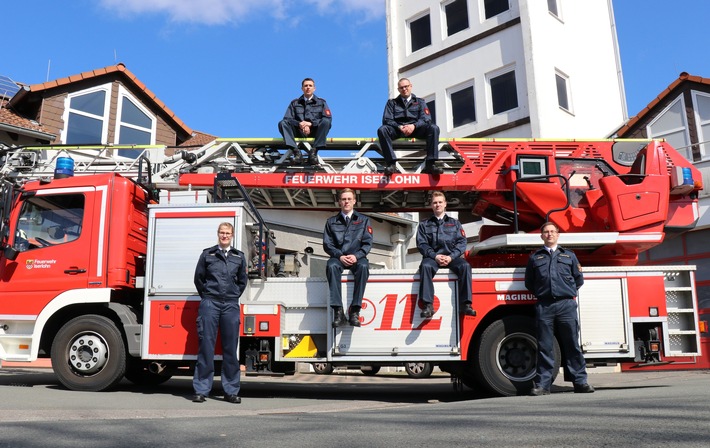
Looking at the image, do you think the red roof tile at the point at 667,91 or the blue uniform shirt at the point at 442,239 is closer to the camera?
the blue uniform shirt at the point at 442,239

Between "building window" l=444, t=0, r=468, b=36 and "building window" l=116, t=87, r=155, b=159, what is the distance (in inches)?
400

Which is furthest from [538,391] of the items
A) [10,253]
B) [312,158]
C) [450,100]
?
[450,100]

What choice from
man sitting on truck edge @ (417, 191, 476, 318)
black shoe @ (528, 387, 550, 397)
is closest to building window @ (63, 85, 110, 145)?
man sitting on truck edge @ (417, 191, 476, 318)

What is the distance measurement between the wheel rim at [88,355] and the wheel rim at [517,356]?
4.76 metres

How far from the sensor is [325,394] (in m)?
8.76

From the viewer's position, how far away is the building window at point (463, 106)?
20.0 metres

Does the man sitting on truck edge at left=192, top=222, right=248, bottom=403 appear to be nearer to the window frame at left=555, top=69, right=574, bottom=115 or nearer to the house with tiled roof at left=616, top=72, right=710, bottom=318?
the house with tiled roof at left=616, top=72, right=710, bottom=318

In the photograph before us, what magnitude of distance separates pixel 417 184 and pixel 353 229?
4.22ft

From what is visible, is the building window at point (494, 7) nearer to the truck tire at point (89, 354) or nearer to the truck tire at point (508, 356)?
the truck tire at point (508, 356)

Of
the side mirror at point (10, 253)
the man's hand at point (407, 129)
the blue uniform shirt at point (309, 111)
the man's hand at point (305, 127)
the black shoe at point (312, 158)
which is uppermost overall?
the blue uniform shirt at point (309, 111)

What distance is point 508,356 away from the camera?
296 inches

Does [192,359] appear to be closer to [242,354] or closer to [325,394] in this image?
[242,354]

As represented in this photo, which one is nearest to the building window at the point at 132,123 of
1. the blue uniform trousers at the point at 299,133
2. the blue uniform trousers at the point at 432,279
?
the blue uniform trousers at the point at 299,133

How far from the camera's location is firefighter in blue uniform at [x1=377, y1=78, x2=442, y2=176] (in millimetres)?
8523
